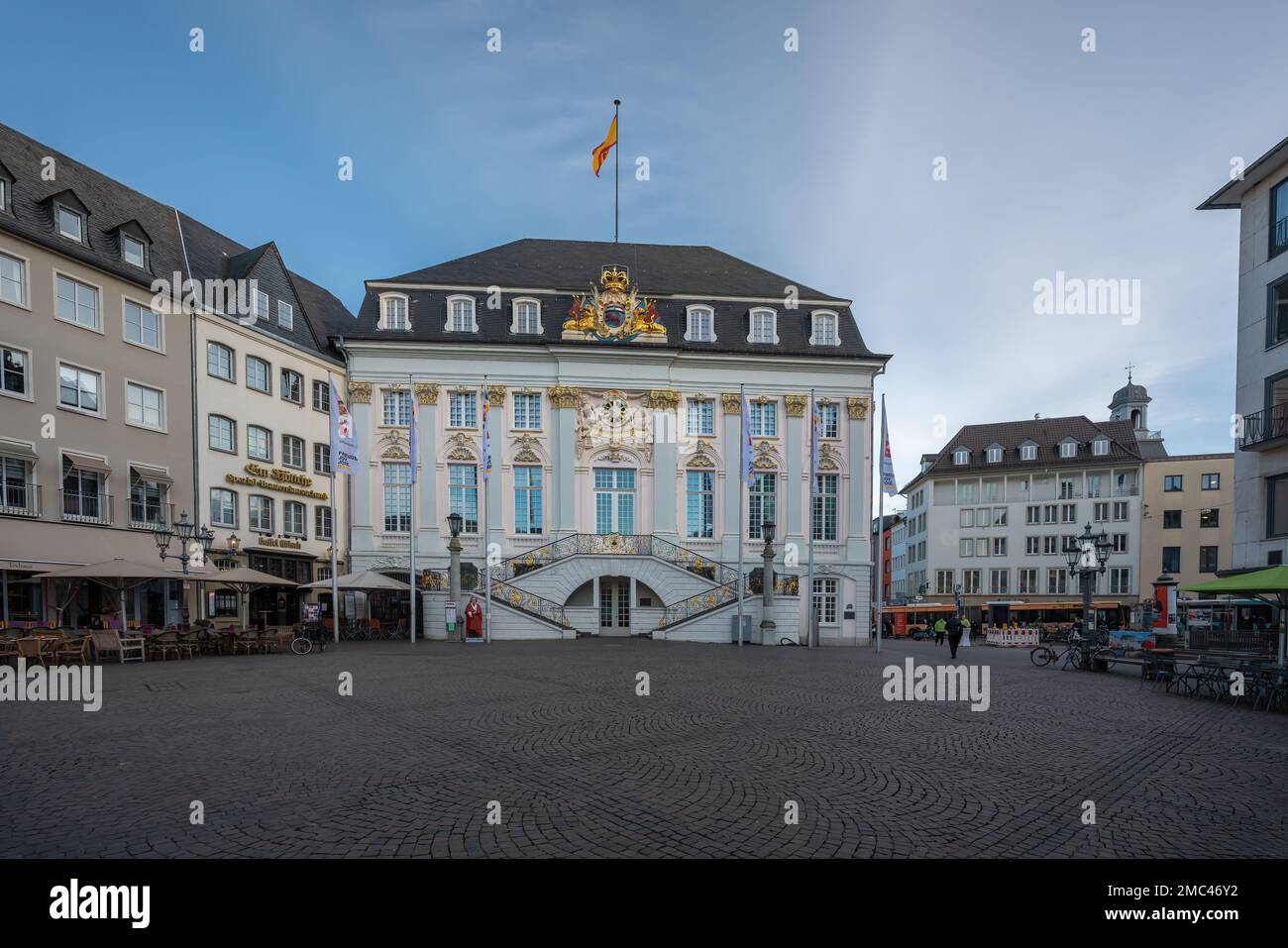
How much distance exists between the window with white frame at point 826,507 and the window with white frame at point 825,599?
7.41ft

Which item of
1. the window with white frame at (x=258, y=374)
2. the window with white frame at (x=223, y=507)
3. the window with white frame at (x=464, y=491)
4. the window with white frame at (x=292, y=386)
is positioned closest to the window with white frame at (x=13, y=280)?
the window with white frame at (x=258, y=374)

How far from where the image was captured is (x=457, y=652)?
22.5 m

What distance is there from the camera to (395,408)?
1345 inches

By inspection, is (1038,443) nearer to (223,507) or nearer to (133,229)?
(223,507)

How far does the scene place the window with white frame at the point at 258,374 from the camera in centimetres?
3150

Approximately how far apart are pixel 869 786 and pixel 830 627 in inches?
1120

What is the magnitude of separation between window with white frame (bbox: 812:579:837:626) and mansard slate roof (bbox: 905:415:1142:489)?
32.7 meters

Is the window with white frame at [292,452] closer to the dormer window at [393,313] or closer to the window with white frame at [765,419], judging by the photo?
the dormer window at [393,313]

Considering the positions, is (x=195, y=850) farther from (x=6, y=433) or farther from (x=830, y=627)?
(x=830, y=627)

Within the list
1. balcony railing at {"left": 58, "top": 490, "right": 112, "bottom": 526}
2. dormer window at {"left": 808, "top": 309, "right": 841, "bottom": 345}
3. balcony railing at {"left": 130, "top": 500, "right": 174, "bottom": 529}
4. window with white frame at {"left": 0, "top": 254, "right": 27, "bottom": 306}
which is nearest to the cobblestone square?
balcony railing at {"left": 58, "top": 490, "right": 112, "bottom": 526}

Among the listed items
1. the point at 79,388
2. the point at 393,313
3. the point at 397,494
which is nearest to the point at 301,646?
the point at 397,494

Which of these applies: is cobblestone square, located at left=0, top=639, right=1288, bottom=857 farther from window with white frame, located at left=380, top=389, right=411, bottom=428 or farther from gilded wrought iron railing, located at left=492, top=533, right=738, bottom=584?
window with white frame, located at left=380, top=389, right=411, bottom=428
